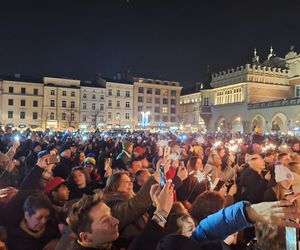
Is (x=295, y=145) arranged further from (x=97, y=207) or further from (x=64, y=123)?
(x=64, y=123)

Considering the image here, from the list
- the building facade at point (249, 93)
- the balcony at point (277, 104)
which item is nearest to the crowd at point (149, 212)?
the balcony at point (277, 104)

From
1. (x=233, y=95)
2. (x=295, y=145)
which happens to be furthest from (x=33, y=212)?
(x=233, y=95)

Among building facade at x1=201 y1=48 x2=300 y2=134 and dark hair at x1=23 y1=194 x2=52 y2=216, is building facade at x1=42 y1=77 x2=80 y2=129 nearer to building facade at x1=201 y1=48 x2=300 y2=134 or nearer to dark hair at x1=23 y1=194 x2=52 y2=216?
building facade at x1=201 y1=48 x2=300 y2=134

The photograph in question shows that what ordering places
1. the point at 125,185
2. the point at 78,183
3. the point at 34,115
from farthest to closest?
1. the point at 34,115
2. the point at 78,183
3. the point at 125,185

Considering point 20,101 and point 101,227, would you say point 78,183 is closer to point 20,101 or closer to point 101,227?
point 101,227

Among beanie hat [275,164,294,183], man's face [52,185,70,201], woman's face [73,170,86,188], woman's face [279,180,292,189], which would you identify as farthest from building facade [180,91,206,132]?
beanie hat [275,164,294,183]

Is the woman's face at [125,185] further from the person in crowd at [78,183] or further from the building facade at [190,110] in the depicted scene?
the building facade at [190,110]

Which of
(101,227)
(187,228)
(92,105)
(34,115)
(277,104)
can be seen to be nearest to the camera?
(101,227)

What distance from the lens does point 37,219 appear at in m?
3.56

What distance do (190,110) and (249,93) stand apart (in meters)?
29.8

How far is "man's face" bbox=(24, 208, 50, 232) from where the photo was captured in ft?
11.6

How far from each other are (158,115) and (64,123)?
21934mm

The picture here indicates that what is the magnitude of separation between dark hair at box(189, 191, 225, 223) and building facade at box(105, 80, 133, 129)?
7424cm

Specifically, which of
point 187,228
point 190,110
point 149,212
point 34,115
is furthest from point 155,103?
point 187,228
